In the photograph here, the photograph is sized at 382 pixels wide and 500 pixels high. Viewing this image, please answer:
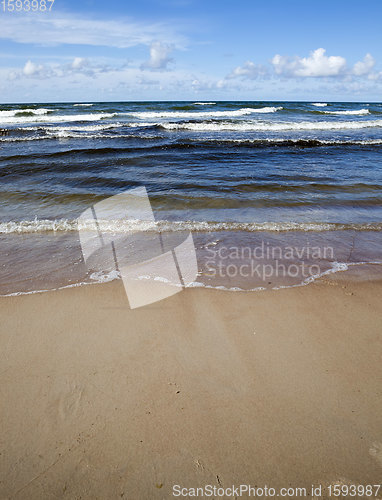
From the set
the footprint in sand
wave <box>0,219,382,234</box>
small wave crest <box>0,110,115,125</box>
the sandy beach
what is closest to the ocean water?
wave <box>0,219,382,234</box>

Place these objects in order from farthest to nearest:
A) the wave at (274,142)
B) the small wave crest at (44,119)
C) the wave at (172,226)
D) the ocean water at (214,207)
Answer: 1. the small wave crest at (44,119)
2. the wave at (274,142)
3. the wave at (172,226)
4. the ocean water at (214,207)

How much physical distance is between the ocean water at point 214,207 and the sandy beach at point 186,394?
641 millimetres

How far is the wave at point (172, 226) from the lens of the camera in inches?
193

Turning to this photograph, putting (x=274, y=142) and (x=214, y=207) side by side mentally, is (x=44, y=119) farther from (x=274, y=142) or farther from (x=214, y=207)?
(x=214, y=207)

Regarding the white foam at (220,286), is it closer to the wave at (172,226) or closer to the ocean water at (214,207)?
the ocean water at (214,207)

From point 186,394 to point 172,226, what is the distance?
3.29 meters

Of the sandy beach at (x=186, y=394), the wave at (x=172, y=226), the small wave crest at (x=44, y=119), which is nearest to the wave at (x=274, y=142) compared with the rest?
the wave at (x=172, y=226)

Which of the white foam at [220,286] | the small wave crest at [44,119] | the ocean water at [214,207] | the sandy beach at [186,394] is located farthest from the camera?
the small wave crest at [44,119]

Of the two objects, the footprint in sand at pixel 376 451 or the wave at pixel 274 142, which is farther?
the wave at pixel 274 142

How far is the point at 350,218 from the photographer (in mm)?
5406

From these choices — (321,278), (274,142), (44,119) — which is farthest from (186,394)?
(44,119)

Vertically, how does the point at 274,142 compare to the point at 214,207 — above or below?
above

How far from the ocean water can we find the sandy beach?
2.10ft

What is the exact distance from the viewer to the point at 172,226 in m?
5.08
